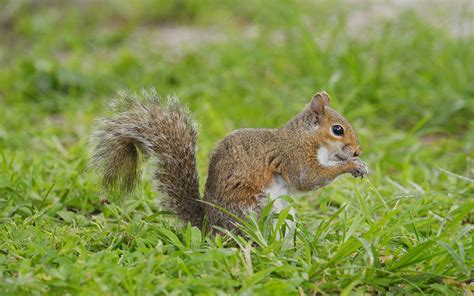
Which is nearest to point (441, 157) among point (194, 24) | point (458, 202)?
point (458, 202)

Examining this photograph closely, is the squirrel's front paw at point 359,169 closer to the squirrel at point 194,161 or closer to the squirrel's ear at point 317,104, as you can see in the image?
the squirrel at point 194,161

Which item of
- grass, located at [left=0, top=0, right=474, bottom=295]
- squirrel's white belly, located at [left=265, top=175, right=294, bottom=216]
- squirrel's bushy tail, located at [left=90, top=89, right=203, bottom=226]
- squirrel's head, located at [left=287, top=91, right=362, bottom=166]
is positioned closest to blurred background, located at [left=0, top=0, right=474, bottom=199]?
grass, located at [left=0, top=0, right=474, bottom=295]

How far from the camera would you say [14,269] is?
2.65 m

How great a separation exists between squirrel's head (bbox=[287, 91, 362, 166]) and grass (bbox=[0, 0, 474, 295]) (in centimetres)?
21

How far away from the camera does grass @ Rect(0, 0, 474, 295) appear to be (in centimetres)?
270

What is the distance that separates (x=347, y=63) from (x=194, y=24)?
256 centimetres

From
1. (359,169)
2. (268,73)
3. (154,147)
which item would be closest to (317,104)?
(359,169)

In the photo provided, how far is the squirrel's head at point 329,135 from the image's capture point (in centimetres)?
328

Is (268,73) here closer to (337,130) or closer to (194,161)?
(337,130)

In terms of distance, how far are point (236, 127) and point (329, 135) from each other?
1941mm

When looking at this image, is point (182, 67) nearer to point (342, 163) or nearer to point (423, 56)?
point (423, 56)

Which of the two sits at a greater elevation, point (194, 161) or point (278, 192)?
point (194, 161)

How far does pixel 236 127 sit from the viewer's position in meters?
5.19

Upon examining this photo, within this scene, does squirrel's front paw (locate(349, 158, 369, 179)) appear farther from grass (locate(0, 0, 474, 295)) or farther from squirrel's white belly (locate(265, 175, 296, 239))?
squirrel's white belly (locate(265, 175, 296, 239))
